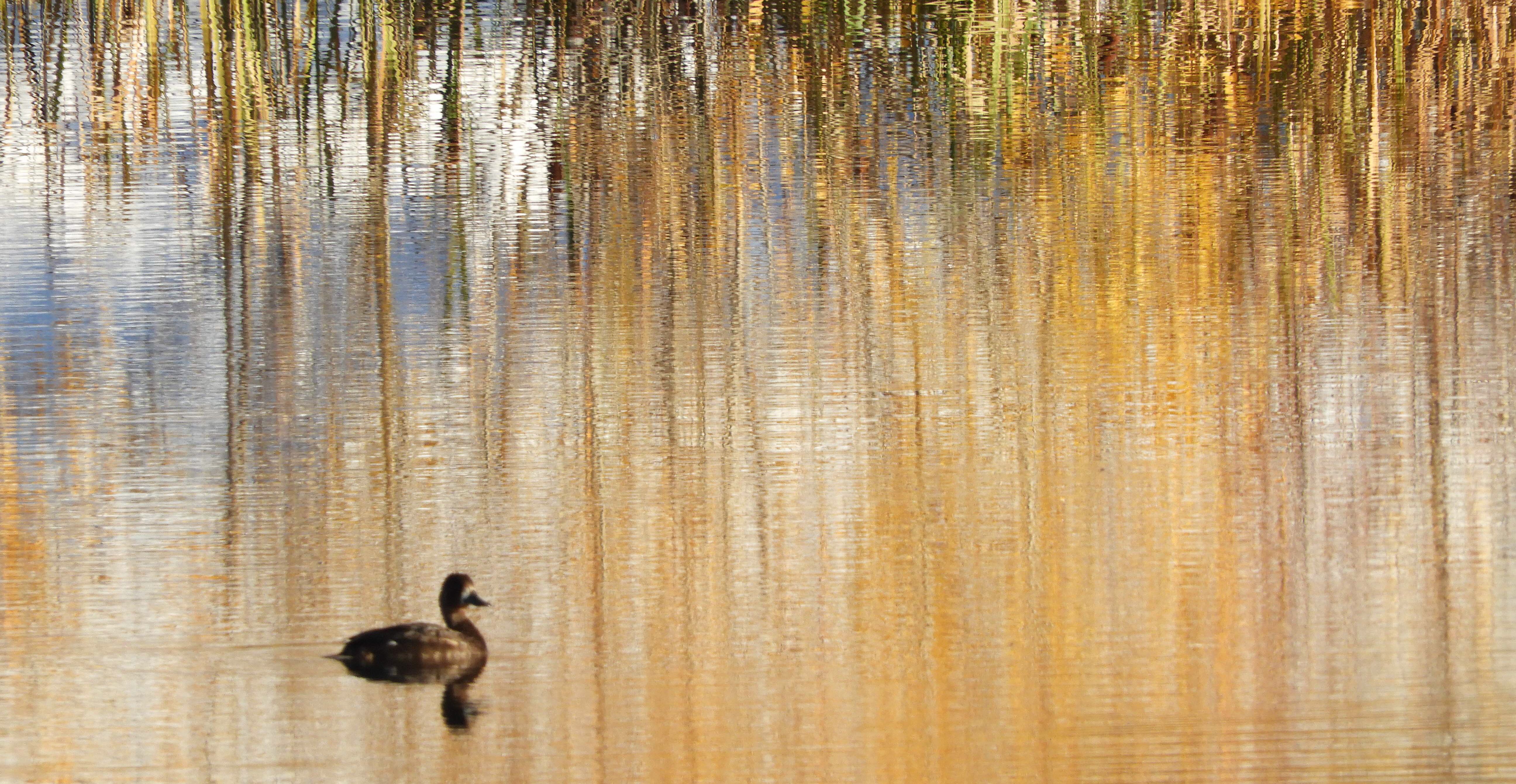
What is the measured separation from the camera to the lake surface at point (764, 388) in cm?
445

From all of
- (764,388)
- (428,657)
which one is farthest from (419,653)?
(764,388)

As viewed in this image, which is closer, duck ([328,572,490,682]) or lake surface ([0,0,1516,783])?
lake surface ([0,0,1516,783])

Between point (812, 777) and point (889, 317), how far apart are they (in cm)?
340

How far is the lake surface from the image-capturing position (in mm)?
4445

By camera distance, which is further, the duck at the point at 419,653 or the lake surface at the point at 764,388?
the duck at the point at 419,653

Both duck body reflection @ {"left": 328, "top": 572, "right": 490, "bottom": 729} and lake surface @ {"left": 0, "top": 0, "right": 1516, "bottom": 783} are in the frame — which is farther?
duck body reflection @ {"left": 328, "top": 572, "right": 490, "bottom": 729}

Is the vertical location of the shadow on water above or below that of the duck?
below

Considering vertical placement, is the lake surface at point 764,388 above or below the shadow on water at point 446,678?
above

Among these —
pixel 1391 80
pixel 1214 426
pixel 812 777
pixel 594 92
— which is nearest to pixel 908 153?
pixel 594 92

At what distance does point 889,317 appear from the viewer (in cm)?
735

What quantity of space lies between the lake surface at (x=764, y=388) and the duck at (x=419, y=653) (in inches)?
2.4

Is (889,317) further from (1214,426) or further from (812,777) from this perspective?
(812,777)

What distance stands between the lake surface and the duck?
0.06m

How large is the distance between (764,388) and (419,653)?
7.28 feet
